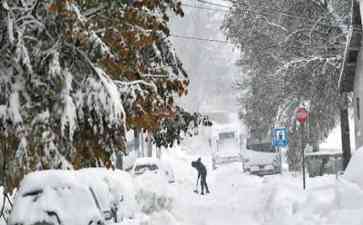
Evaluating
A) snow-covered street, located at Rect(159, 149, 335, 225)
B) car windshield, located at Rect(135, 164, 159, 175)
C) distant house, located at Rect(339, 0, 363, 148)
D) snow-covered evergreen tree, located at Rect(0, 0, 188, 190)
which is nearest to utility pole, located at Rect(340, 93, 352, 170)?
distant house, located at Rect(339, 0, 363, 148)

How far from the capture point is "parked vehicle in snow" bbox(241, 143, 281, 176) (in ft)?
147

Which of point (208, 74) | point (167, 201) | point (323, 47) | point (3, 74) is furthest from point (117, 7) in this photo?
point (208, 74)

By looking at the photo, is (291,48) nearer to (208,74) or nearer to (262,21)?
(262,21)

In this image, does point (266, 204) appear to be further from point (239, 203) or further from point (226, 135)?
point (226, 135)

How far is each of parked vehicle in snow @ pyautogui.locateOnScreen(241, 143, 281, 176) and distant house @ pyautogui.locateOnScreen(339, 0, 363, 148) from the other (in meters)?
14.7

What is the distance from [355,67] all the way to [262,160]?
55.9ft

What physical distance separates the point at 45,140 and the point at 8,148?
3.65 ft

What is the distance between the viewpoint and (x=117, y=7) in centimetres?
1311

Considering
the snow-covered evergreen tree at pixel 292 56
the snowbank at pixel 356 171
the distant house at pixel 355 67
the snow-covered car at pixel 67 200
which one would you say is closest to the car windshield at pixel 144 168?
the snow-covered evergreen tree at pixel 292 56

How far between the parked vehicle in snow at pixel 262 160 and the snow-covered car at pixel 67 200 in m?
35.9

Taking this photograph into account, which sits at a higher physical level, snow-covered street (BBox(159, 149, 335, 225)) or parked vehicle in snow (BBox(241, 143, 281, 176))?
parked vehicle in snow (BBox(241, 143, 281, 176))

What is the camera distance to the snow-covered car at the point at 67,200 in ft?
27.2

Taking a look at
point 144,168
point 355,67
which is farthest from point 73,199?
point 144,168

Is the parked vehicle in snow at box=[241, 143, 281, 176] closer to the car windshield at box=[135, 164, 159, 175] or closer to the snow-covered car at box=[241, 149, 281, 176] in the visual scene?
the snow-covered car at box=[241, 149, 281, 176]
